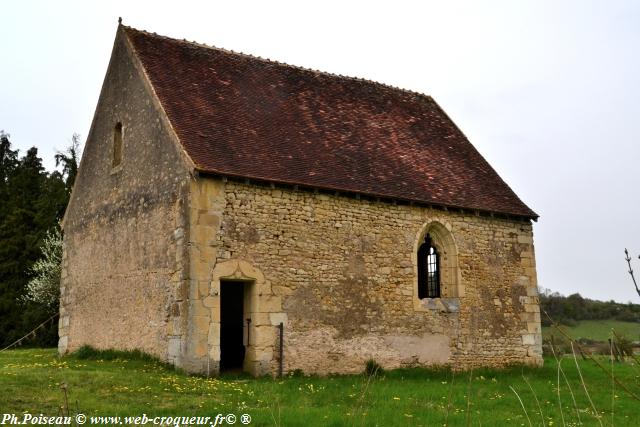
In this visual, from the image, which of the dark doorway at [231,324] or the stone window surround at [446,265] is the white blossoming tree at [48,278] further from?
the stone window surround at [446,265]

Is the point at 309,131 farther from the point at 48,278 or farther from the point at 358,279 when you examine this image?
the point at 48,278

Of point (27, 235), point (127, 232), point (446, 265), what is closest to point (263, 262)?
point (127, 232)

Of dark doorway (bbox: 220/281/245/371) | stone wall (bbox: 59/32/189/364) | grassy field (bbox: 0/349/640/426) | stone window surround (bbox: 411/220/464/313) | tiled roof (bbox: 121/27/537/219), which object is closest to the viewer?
grassy field (bbox: 0/349/640/426)

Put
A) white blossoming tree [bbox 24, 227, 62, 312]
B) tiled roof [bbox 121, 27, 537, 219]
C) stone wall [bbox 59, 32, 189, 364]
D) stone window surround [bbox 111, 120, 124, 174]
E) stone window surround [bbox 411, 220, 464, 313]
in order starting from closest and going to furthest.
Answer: stone wall [bbox 59, 32, 189, 364], tiled roof [bbox 121, 27, 537, 219], stone window surround [bbox 411, 220, 464, 313], stone window surround [bbox 111, 120, 124, 174], white blossoming tree [bbox 24, 227, 62, 312]

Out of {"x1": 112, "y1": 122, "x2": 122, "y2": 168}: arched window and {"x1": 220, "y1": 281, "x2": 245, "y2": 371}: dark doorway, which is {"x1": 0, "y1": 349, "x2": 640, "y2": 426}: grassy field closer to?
{"x1": 220, "y1": 281, "x2": 245, "y2": 371}: dark doorway

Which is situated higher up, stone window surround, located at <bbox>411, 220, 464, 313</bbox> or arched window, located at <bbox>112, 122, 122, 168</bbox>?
arched window, located at <bbox>112, 122, 122, 168</bbox>

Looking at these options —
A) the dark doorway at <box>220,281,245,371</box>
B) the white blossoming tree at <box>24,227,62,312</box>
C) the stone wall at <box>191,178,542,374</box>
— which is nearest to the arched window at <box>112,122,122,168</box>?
the dark doorway at <box>220,281,245,371</box>

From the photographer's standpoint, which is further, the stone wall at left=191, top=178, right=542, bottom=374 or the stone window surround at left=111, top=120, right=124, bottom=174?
the stone window surround at left=111, top=120, right=124, bottom=174

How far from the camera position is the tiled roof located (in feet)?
49.7

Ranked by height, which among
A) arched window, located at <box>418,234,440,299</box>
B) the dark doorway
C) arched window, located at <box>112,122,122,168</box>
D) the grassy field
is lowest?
the grassy field

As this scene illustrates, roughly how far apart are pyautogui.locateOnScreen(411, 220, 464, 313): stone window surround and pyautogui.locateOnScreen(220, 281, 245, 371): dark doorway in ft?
15.3

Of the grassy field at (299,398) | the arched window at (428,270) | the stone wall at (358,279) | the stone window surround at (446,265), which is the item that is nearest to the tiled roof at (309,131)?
the stone wall at (358,279)

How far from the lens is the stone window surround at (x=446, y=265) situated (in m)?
16.9

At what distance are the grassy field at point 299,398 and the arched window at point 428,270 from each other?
312 cm
